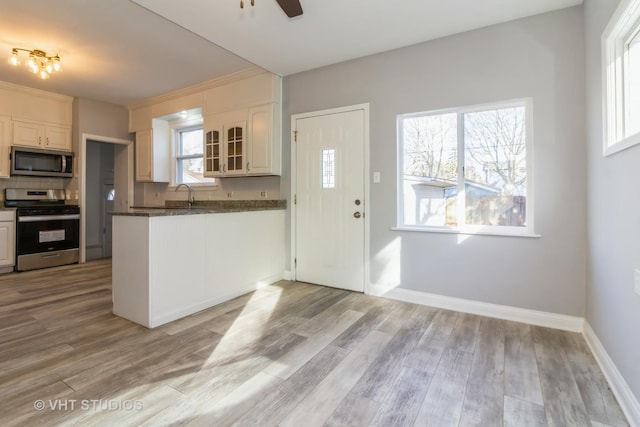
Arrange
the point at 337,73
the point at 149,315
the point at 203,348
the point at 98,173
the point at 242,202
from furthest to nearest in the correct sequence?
the point at 98,173 < the point at 242,202 < the point at 337,73 < the point at 149,315 < the point at 203,348

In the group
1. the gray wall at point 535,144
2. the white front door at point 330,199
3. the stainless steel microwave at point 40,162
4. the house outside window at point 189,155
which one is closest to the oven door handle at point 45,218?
the stainless steel microwave at point 40,162

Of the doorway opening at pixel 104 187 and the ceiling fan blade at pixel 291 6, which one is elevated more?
the ceiling fan blade at pixel 291 6

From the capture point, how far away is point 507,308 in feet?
9.01

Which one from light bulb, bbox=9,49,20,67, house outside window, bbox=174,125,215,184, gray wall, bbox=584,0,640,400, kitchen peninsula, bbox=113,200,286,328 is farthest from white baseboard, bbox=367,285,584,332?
light bulb, bbox=9,49,20,67

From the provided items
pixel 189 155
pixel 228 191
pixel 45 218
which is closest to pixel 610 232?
pixel 228 191

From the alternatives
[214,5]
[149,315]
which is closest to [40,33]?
[214,5]

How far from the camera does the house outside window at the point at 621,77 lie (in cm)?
168

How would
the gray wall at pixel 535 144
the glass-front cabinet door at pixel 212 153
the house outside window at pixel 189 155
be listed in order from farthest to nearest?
the house outside window at pixel 189 155, the glass-front cabinet door at pixel 212 153, the gray wall at pixel 535 144

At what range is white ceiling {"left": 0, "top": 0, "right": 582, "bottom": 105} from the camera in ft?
8.42

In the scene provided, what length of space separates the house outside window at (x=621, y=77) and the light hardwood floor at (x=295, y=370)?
1.40 meters

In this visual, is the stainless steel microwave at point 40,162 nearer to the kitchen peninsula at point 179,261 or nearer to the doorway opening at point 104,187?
the doorway opening at point 104,187

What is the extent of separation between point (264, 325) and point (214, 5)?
2667 millimetres

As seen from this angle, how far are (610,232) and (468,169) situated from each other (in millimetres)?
1247

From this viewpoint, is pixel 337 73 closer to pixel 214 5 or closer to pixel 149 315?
pixel 214 5
